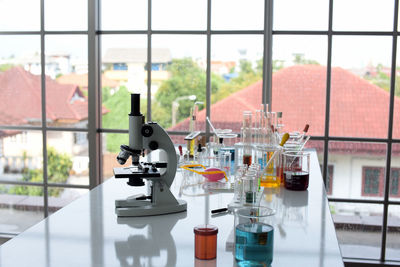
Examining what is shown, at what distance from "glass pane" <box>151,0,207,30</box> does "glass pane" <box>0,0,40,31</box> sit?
3.42 feet

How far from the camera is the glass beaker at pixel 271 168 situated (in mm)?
2506

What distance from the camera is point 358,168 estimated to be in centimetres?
390

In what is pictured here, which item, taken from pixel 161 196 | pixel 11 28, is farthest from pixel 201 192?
pixel 11 28

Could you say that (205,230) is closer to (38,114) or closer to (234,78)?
(234,78)

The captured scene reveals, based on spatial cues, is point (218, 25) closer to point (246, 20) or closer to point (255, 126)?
point (246, 20)

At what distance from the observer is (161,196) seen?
2000mm

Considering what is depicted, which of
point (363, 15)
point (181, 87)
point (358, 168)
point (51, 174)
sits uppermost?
point (363, 15)

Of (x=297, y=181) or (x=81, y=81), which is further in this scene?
(x=81, y=81)

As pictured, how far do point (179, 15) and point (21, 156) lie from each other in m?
1.90

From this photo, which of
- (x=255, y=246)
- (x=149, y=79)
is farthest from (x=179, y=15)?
(x=255, y=246)

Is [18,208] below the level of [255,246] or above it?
below

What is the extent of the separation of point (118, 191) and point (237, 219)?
1.05 meters

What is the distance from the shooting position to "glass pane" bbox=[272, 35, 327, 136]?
3.80 metres

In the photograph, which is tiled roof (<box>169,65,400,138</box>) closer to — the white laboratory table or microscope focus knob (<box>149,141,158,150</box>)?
the white laboratory table
